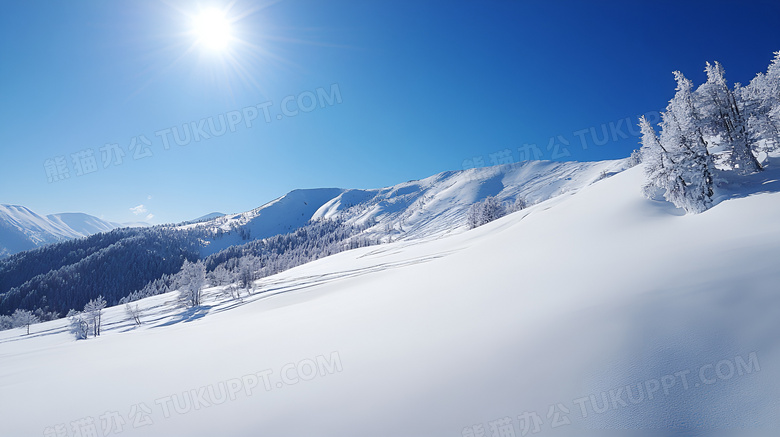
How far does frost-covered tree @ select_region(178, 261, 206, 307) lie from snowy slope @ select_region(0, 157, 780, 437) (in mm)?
45362

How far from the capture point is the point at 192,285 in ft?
174

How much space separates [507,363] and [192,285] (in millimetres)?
63436

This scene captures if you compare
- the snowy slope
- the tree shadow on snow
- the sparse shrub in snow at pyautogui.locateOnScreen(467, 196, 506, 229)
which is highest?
the sparse shrub in snow at pyautogui.locateOnScreen(467, 196, 506, 229)

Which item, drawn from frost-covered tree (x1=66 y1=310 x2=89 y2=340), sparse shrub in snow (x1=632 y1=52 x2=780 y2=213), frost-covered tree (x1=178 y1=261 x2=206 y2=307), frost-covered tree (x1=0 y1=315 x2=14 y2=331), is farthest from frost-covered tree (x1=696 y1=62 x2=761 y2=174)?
frost-covered tree (x1=0 y1=315 x2=14 y2=331)

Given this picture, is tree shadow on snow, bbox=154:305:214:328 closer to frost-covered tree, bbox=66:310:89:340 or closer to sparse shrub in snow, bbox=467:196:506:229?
→ frost-covered tree, bbox=66:310:89:340

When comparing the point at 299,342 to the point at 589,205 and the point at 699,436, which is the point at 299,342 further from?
the point at 589,205

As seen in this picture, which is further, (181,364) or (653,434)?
(181,364)

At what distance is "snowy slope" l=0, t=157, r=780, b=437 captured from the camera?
5.00 metres

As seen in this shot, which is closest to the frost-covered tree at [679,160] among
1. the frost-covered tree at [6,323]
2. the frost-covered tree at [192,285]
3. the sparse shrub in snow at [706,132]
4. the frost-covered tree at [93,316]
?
the sparse shrub in snow at [706,132]

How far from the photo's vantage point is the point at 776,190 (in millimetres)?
14312

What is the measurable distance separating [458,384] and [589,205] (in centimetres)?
2345

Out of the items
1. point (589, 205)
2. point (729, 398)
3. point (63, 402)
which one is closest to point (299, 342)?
point (63, 402)

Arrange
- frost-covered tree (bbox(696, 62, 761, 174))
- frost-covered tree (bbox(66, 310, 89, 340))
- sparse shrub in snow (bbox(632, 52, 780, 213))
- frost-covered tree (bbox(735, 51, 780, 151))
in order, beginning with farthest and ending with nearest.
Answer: frost-covered tree (bbox(66, 310, 89, 340))
frost-covered tree (bbox(696, 62, 761, 174))
frost-covered tree (bbox(735, 51, 780, 151))
sparse shrub in snow (bbox(632, 52, 780, 213))

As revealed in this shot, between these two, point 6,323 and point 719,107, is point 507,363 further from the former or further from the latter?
point 6,323
